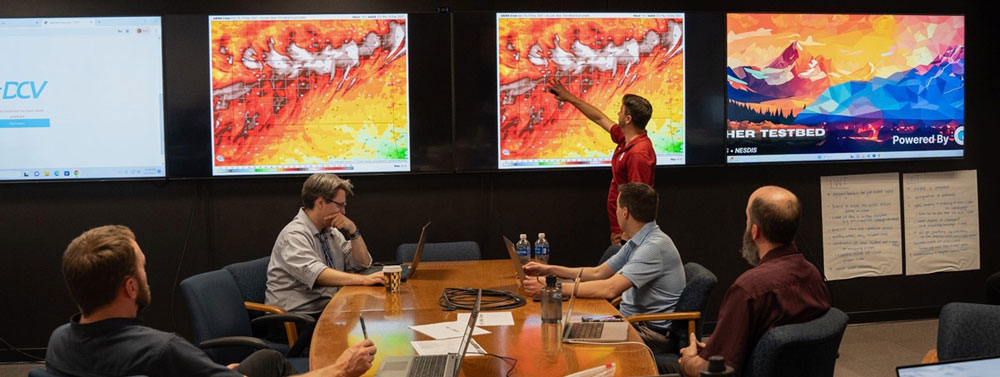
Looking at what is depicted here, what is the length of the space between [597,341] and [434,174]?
297cm

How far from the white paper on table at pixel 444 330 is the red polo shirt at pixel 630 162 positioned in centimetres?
210

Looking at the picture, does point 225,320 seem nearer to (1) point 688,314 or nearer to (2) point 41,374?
(2) point 41,374

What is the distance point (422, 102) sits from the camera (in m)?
5.49

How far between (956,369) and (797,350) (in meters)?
0.76

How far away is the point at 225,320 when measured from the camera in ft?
13.0

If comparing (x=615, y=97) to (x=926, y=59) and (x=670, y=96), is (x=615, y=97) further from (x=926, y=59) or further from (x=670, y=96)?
(x=926, y=59)

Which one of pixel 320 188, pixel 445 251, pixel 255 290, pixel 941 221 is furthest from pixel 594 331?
pixel 941 221

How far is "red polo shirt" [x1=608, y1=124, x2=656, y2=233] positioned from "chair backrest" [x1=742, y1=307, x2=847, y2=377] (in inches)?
97.1

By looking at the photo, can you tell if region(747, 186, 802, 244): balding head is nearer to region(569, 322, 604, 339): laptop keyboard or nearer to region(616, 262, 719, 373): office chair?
region(569, 322, 604, 339): laptop keyboard

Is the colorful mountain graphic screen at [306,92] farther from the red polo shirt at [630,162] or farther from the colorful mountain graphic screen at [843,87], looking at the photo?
the colorful mountain graphic screen at [843,87]

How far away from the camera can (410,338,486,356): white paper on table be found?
2779 mm

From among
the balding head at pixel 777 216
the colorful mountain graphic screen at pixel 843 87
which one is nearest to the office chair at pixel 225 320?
the balding head at pixel 777 216

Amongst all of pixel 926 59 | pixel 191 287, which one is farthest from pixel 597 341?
pixel 926 59

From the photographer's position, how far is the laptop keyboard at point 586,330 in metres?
2.93
